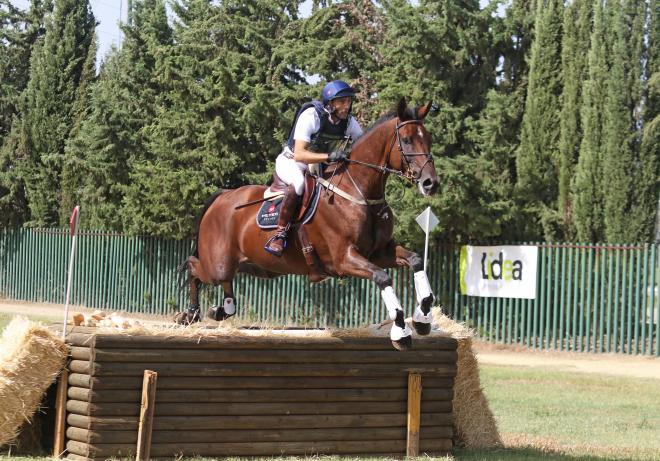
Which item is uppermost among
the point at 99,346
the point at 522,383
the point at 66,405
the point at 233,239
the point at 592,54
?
the point at 592,54

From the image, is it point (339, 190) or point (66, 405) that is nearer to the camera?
point (66, 405)

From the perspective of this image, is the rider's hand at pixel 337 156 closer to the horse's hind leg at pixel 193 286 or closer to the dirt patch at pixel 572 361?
the horse's hind leg at pixel 193 286

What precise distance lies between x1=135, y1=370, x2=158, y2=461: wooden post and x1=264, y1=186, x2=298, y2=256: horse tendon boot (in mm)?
1918

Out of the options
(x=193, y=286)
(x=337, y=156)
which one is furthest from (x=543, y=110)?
(x=337, y=156)

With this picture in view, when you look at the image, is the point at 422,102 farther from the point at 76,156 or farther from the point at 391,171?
the point at 391,171

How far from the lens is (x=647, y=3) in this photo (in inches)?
904

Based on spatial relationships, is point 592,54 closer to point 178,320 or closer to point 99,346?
point 178,320

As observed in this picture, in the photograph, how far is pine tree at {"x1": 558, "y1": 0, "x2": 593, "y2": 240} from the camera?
938 inches

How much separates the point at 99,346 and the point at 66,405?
0.70 m

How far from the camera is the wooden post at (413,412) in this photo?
8.91 meters

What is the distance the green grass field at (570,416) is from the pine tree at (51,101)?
74.3ft

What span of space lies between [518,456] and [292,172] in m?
3.42

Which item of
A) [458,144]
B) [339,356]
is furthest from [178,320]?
[458,144]

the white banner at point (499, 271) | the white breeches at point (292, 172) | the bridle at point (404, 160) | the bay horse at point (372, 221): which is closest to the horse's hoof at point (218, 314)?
the bay horse at point (372, 221)
